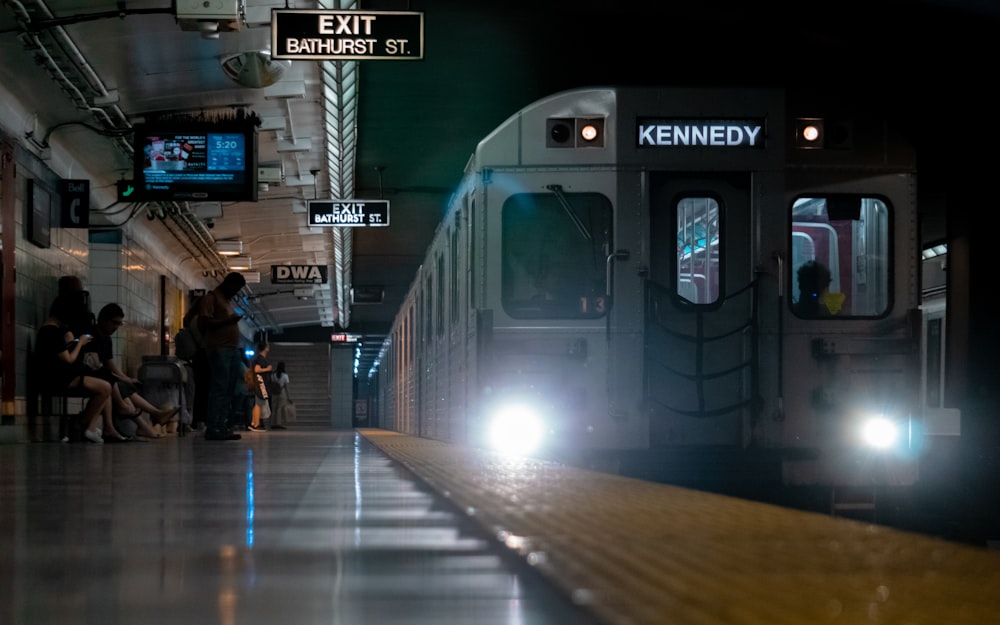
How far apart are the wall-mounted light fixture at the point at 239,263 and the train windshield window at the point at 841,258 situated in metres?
21.9

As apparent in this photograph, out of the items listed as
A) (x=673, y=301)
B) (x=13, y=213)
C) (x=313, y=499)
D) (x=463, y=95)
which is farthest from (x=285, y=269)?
(x=313, y=499)

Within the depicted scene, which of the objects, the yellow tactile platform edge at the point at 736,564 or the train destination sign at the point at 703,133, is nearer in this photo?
the yellow tactile platform edge at the point at 736,564

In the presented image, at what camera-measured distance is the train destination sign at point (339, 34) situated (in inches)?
420

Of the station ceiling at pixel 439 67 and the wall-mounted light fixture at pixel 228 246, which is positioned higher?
the station ceiling at pixel 439 67

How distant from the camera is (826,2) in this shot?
16.2m

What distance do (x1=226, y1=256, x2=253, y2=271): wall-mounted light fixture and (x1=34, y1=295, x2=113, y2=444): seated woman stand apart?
15.3 m

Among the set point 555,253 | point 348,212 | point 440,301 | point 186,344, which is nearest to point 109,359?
point 186,344

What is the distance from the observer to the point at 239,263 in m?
28.9

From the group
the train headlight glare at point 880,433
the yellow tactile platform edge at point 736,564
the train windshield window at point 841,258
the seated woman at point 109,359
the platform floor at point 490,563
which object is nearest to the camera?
the yellow tactile platform edge at point 736,564

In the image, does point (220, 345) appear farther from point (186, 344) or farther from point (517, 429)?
point (517, 429)

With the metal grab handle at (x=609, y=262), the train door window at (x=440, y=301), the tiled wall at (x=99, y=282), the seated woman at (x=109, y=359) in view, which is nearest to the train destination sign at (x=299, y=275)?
the tiled wall at (x=99, y=282)

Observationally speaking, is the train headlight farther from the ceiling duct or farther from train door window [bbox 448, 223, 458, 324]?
the ceiling duct

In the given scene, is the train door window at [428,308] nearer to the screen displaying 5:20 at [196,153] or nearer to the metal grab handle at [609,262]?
the screen displaying 5:20 at [196,153]

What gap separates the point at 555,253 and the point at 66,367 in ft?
23.0
